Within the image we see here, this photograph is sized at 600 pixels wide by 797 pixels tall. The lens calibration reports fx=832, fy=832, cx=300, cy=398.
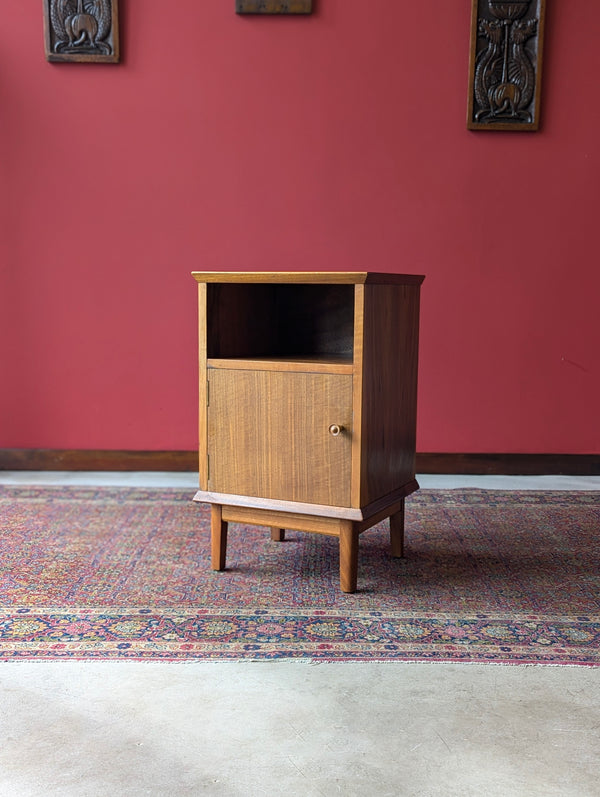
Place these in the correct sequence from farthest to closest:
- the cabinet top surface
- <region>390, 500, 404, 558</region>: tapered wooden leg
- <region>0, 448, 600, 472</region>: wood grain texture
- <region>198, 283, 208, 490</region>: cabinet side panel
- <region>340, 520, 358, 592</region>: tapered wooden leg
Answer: <region>0, 448, 600, 472</region>: wood grain texture
<region>390, 500, 404, 558</region>: tapered wooden leg
<region>198, 283, 208, 490</region>: cabinet side panel
<region>340, 520, 358, 592</region>: tapered wooden leg
the cabinet top surface

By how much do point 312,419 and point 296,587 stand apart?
43 centimetres

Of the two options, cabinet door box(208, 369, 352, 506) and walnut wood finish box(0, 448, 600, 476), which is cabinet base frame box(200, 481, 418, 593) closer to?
cabinet door box(208, 369, 352, 506)

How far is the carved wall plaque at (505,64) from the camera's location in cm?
305

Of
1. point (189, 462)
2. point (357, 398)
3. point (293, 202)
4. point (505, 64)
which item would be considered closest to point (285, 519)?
point (357, 398)

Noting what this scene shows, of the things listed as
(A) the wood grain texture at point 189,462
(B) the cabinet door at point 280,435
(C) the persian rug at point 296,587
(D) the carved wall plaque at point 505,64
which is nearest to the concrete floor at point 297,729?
(C) the persian rug at point 296,587

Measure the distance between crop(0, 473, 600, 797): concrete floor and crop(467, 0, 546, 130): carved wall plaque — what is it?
7.09 ft

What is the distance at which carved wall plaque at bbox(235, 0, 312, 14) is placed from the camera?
3.07 metres

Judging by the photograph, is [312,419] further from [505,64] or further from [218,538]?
[505,64]

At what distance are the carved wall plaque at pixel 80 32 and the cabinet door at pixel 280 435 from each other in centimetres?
168

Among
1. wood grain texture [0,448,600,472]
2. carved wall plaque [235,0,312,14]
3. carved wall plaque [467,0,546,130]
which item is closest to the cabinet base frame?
wood grain texture [0,448,600,472]

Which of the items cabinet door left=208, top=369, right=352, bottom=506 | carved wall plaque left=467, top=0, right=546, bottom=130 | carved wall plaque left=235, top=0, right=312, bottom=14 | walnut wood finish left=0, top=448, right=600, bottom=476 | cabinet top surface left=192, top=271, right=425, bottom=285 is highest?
carved wall plaque left=235, top=0, right=312, bottom=14

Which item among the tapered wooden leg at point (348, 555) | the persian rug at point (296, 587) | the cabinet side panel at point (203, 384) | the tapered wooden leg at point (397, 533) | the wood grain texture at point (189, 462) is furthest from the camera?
the wood grain texture at point (189, 462)

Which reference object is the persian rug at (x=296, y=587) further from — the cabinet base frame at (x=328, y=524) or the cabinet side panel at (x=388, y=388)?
the cabinet side panel at (x=388, y=388)

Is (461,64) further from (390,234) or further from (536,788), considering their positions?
(536,788)
